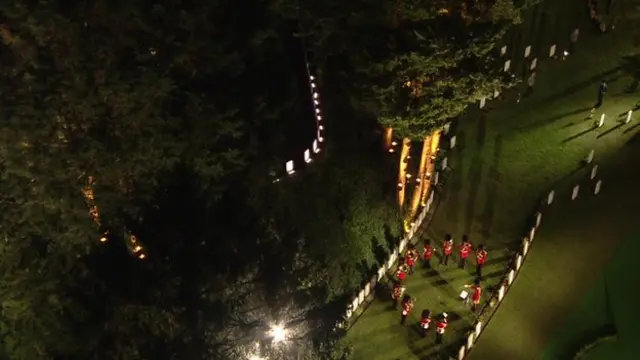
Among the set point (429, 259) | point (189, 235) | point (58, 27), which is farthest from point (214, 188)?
point (429, 259)

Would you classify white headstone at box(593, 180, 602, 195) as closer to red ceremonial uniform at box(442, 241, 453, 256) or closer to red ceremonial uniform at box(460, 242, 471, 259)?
red ceremonial uniform at box(460, 242, 471, 259)

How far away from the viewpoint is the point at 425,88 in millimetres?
12430

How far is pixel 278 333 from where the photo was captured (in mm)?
11789

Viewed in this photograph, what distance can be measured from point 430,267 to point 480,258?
117 cm

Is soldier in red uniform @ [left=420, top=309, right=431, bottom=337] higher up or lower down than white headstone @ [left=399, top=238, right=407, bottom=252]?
lower down

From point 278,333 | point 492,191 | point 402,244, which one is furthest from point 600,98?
point 278,333

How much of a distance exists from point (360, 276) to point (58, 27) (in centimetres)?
812

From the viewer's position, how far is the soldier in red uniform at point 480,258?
48.1ft

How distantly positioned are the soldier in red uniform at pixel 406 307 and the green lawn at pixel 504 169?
0.19 m

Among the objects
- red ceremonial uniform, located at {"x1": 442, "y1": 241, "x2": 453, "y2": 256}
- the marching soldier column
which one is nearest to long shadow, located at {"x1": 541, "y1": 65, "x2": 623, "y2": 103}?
the marching soldier column

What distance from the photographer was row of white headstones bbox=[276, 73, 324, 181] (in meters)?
13.5

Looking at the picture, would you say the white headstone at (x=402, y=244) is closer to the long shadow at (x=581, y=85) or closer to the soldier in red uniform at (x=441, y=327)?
the soldier in red uniform at (x=441, y=327)

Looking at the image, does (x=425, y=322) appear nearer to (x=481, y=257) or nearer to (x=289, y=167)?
(x=481, y=257)

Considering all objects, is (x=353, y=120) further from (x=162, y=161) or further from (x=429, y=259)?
(x=162, y=161)
